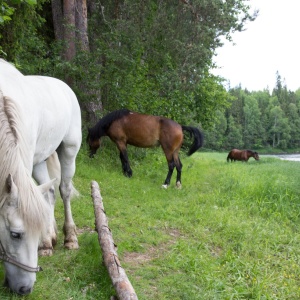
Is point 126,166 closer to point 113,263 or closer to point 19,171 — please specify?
point 113,263

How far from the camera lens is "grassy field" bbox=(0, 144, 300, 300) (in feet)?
11.8

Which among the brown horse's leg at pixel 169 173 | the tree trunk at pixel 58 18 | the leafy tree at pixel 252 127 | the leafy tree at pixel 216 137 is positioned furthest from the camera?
the leafy tree at pixel 252 127

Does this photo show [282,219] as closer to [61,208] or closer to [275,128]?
[61,208]

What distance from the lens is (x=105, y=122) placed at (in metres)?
10.0

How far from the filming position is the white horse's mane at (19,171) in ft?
8.36

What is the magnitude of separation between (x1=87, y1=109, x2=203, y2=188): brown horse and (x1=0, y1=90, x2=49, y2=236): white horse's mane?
7217 mm

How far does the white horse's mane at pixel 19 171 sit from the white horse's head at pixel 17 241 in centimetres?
1

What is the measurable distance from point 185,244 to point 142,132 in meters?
5.39

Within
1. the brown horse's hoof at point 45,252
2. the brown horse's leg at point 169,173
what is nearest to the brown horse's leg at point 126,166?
the brown horse's leg at point 169,173

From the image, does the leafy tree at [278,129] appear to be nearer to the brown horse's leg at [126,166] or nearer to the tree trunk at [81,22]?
the tree trunk at [81,22]

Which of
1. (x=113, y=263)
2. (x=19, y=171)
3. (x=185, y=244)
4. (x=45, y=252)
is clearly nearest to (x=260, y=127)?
(x=185, y=244)

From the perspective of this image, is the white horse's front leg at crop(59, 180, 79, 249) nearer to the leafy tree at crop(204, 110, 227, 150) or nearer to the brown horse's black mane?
the brown horse's black mane

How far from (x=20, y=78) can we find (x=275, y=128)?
8427 centimetres

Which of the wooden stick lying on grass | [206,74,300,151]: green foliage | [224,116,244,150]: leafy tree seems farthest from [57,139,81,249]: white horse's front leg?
[224,116,244,150]: leafy tree
